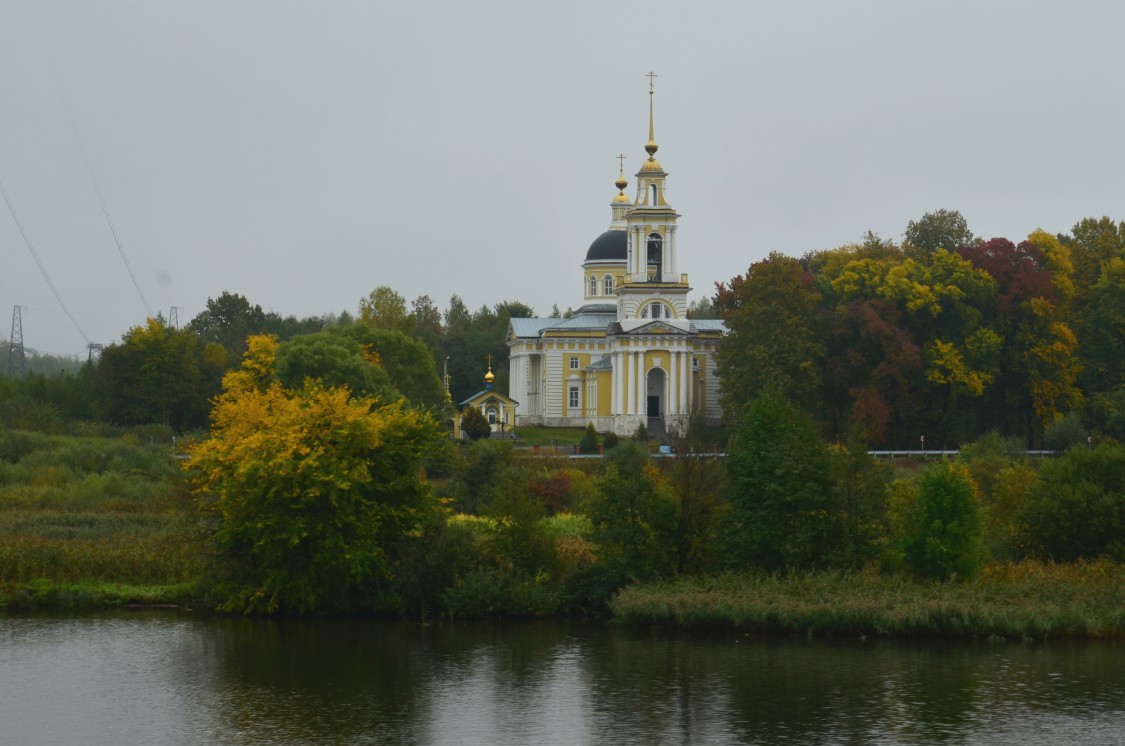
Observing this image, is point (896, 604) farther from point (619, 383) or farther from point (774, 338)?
point (619, 383)

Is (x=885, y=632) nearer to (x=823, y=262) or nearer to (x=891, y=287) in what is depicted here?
(x=891, y=287)

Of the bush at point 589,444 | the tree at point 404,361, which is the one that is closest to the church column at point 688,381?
the bush at point 589,444

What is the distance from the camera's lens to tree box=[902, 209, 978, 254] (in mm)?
71812

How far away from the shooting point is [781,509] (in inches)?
1324

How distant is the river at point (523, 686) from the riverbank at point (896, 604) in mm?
473

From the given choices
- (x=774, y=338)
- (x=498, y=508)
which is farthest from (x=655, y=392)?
(x=498, y=508)

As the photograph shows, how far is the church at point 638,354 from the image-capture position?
66812 millimetres

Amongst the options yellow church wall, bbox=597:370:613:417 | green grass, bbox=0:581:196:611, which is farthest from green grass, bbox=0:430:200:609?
yellow church wall, bbox=597:370:613:417

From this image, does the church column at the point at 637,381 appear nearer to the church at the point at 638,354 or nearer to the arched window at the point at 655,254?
the church at the point at 638,354

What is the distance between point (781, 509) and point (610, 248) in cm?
4528

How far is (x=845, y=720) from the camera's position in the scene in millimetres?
24391

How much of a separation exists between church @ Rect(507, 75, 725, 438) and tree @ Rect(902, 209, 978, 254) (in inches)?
384

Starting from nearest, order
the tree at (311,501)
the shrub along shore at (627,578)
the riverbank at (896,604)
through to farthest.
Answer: the riverbank at (896,604) < the shrub along shore at (627,578) < the tree at (311,501)

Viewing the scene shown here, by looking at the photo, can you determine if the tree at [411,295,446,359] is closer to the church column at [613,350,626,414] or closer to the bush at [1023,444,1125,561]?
the church column at [613,350,626,414]
